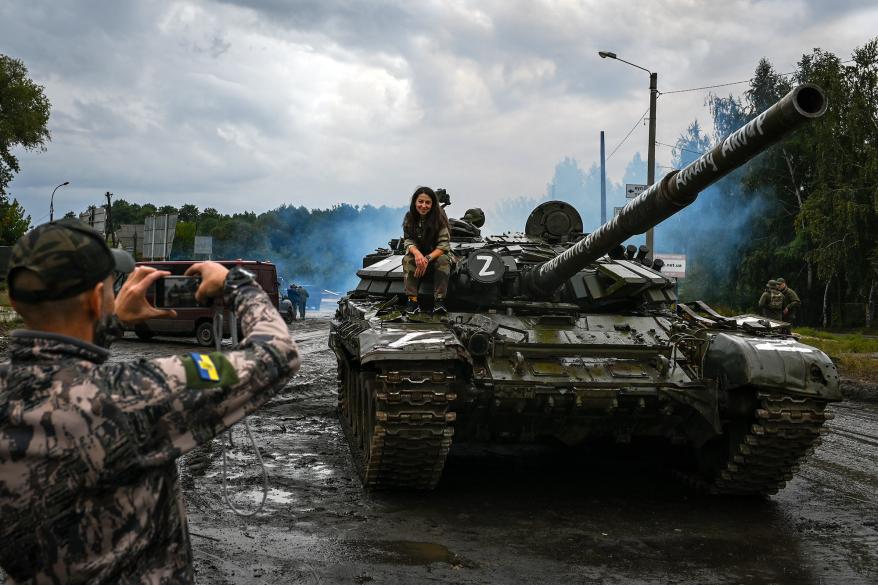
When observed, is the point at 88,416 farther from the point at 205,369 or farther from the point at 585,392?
the point at 585,392

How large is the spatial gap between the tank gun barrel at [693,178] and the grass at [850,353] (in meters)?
10.1

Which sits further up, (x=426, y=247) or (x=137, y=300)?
(x=426, y=247)

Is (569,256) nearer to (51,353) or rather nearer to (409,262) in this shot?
(409,262)

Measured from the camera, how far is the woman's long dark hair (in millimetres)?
8359

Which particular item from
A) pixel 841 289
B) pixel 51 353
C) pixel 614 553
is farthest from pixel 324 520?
pixel 841 289

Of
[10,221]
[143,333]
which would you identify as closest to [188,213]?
[10,221]

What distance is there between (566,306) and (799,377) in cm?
224

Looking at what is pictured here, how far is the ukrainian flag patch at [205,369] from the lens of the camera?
6.61 feet

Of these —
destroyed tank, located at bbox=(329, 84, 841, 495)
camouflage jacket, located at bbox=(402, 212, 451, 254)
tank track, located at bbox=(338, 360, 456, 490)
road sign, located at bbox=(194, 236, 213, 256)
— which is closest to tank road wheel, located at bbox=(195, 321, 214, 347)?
road sign, located at bbox=(194, 236, 213, 256)

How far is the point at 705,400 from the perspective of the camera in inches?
275

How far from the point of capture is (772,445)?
680 cm

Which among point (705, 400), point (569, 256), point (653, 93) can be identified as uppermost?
point (653, 93)

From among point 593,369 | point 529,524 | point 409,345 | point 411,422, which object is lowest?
point 529,524

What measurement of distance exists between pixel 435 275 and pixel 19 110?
31242mm
